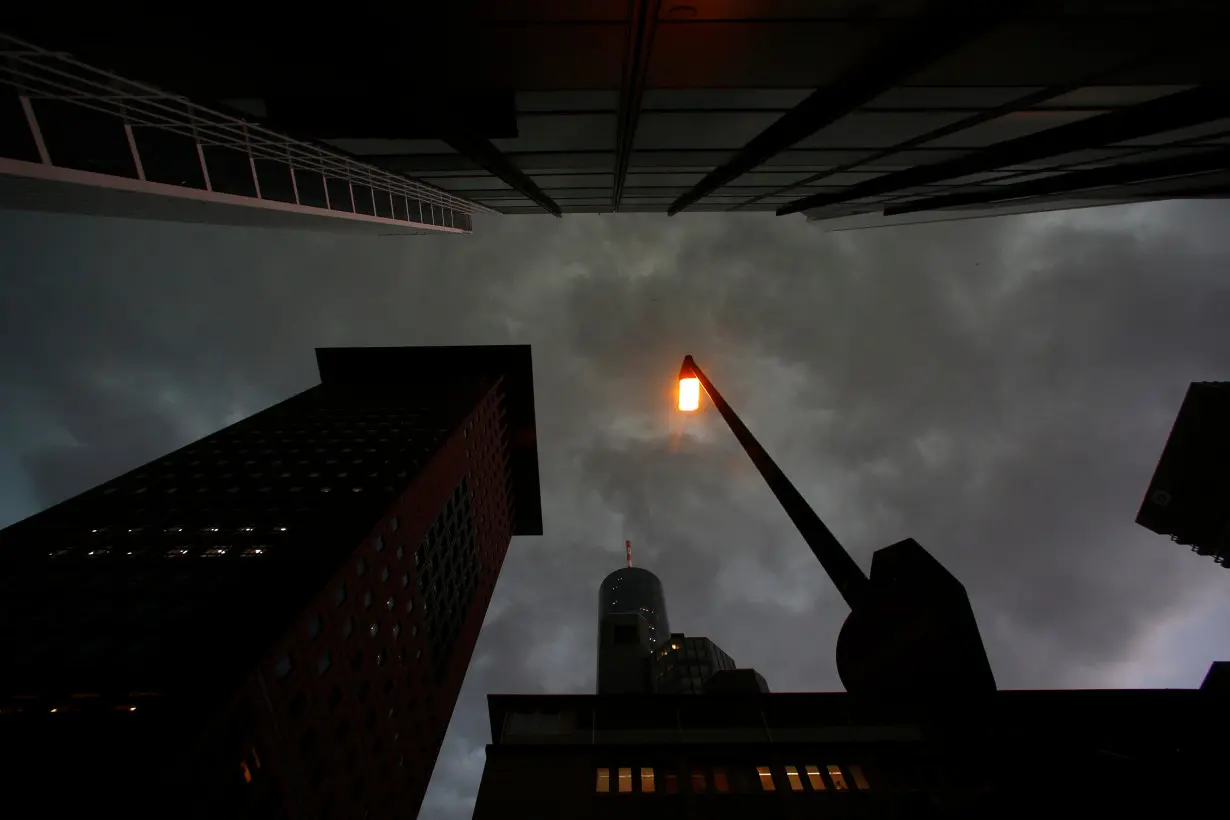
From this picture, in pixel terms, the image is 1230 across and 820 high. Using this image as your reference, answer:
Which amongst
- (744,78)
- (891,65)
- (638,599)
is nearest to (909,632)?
(891,65)

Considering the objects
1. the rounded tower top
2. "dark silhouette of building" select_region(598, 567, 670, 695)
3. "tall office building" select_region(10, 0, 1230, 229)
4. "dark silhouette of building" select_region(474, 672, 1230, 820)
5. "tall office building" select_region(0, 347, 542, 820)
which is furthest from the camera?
the rounded tower top

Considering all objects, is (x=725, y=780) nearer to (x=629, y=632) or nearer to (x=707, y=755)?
(x=707, y=755)

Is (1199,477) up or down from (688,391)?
up

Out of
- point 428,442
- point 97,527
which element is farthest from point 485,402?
point 97,527

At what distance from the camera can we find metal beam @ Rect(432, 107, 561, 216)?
11.2 metres

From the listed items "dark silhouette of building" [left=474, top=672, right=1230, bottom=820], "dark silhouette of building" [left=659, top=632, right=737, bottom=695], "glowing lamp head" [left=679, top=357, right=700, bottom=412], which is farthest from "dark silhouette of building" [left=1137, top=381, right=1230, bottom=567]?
"dark silhouette of building" [left=659, top=632, right=737, bottom=695]

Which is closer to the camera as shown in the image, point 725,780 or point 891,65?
point 891,65

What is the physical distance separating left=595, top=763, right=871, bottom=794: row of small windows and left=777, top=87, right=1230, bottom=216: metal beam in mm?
33921

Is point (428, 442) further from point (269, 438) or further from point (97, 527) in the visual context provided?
point (97, 527)

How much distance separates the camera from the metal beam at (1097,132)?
8258 mm

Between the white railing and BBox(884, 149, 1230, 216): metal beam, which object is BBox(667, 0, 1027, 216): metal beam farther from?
the white railing

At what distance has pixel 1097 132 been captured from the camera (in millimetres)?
9523

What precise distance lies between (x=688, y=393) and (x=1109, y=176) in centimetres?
1168

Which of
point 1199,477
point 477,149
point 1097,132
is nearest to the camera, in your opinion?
point 1097,132
